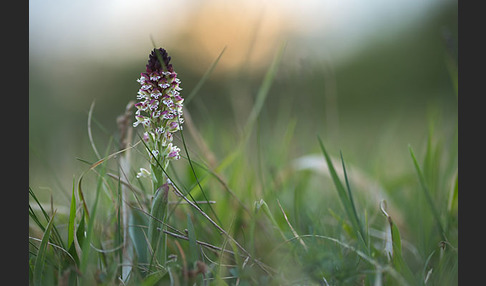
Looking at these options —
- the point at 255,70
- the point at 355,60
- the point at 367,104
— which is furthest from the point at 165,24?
the point at 355,60

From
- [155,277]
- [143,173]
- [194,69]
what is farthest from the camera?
[194,69]

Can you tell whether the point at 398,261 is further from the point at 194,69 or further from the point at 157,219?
the point at 194,69

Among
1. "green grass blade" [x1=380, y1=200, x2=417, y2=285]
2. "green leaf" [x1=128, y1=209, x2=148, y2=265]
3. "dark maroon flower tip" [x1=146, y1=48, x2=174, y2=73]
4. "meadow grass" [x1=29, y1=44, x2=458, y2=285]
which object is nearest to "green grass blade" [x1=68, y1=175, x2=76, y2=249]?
"meadow grass" [x1=29, y1=44, x2=458, y2=285]

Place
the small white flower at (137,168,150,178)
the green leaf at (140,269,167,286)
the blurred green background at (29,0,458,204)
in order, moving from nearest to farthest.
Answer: the green leaf at (140,269,167,286) → the small white flower at (137,168,150,178) → the blurred green background at (29,0,458,204)

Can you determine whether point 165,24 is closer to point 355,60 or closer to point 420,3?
point 420,3

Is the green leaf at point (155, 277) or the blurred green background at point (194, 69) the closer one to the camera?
the green leaf at point (155, 277)

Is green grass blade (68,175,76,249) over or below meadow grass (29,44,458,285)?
over

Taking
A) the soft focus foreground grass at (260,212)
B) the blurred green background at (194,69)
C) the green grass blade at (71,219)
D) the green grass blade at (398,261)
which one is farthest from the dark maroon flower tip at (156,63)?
the green grass blade at (398,261)

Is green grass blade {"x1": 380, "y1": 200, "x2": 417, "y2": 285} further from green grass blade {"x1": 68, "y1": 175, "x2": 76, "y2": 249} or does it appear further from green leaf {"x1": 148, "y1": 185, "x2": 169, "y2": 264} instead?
green grass blade {"x1": 68, "y1": 175, "x2": 76, "y2": 249}

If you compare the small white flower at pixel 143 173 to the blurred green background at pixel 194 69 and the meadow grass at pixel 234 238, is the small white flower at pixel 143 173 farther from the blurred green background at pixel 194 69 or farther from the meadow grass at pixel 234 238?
the blurred green background at pixel 194 69

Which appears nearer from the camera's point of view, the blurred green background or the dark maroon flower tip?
the dark maroon flower tip

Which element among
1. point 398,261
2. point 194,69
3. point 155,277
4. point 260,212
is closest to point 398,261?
point 398,261

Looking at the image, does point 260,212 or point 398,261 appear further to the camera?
point 260,212

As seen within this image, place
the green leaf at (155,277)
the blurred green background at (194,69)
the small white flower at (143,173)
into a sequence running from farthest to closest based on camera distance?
the blurred green background at (194,69), the small white flower at (143,173), the green leaf at (155,277)
